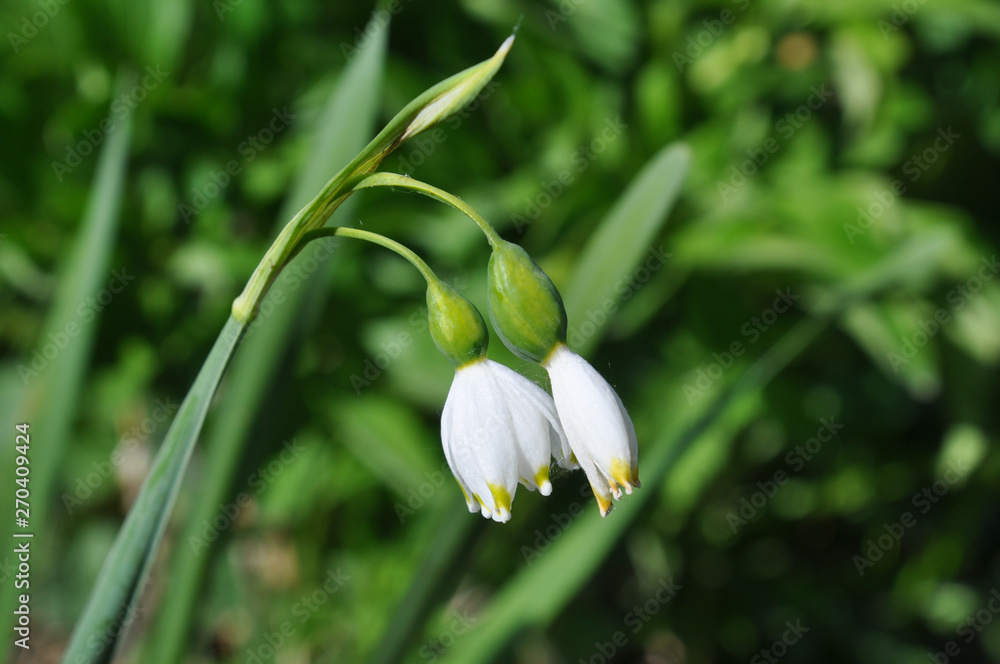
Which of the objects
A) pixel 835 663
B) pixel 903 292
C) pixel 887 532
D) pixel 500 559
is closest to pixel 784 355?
pixel 903 292

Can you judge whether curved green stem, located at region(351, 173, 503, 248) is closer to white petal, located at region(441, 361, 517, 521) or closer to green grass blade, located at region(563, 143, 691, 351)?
white petal, located at region(441, 361, 517, 521)

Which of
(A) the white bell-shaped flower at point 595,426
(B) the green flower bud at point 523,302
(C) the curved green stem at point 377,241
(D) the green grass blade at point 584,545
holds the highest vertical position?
(C) the curved green stem at point 377,241

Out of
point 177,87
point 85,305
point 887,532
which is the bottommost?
point 887,532

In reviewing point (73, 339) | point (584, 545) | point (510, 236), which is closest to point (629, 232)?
point (584, 545)

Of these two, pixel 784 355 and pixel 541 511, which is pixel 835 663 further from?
pixel 784 355

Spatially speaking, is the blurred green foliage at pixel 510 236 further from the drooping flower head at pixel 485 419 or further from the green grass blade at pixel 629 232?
the drooping flower head at pixel 485 419

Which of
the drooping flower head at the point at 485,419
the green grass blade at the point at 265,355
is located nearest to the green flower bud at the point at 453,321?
the drooping flower head at the point at 485,419
